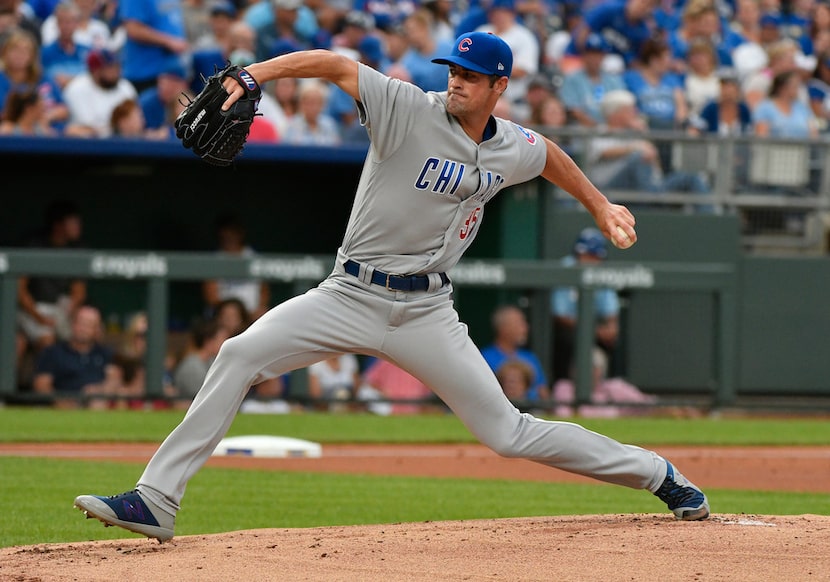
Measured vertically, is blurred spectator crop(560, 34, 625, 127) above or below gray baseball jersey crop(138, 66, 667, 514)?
above

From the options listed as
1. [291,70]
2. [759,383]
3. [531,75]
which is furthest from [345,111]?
[291,70]

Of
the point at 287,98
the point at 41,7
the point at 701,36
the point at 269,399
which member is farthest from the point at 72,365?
the point at 701,36

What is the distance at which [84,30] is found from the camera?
42.6ft

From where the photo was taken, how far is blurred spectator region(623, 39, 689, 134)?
Answer: 46.9 feet

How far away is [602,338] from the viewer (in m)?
12.6

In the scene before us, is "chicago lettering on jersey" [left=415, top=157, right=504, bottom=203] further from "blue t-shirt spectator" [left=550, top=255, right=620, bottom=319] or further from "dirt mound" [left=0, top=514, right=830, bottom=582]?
"blue t-shirt spectator" [left=550, top=255, right=620, bottom=319]

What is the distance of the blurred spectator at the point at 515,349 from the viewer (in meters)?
12.1

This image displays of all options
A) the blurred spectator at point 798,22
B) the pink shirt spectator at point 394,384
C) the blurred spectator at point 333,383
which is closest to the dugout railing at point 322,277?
the blurred spectator at point 333,383

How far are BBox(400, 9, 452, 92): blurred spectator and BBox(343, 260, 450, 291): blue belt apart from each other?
26.7 feet

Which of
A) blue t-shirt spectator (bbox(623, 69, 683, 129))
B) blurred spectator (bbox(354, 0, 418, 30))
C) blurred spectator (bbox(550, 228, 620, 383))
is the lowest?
blurred spectator (bbox(550, 228, 620, 383))

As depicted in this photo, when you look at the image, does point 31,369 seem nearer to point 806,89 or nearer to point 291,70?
point 291,70

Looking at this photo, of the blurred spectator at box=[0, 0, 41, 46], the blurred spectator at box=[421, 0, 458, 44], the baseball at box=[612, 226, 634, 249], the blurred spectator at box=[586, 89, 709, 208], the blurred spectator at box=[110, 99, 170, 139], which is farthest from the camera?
the blurred spectator at box=[421, 0, 458, 44]

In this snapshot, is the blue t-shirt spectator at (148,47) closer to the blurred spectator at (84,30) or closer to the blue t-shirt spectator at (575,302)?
the blurred spectator at (84,30)

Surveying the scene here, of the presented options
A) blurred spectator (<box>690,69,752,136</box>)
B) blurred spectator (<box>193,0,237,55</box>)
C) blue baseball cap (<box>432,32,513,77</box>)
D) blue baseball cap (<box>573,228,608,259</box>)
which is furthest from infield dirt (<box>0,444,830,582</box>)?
blurred spectator (<box>690,69,752,136</box>)
